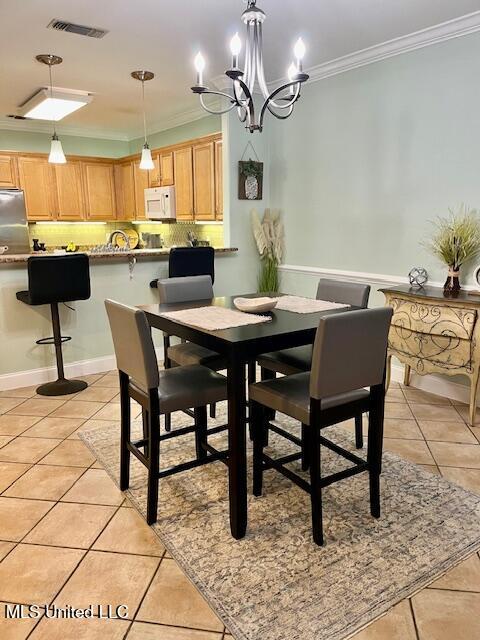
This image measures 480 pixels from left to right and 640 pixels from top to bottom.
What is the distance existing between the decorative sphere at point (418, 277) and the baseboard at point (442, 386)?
2.42 ft

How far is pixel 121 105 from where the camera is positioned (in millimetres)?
5434

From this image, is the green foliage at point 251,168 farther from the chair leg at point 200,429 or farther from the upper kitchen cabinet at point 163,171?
the chair leg at point 200,429

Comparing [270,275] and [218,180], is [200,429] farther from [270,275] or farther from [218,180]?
[218,180]

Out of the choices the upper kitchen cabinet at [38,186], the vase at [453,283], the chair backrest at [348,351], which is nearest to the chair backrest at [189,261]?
the vase at [453,283]

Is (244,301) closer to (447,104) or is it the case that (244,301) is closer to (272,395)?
(272,395)

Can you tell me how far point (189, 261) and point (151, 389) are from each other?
225 centimetres

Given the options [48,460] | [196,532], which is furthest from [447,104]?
[48,460]

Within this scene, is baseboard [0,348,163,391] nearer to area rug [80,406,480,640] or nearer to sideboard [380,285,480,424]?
area rug [80,406,480,640]

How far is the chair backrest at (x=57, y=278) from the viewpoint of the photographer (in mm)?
3348

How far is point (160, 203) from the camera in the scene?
5.85 meters

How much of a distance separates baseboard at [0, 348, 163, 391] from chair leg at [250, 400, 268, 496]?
2.33 meters

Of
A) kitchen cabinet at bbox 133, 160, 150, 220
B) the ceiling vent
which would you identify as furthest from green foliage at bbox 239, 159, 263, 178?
kitchen cabinet at bbox 133, 160, 150, 220

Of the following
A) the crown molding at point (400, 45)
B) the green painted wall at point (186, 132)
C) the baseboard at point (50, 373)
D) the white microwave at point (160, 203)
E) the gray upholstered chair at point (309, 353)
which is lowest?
the baseboard at point (50, 373)

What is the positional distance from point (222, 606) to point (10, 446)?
5.97 feet
